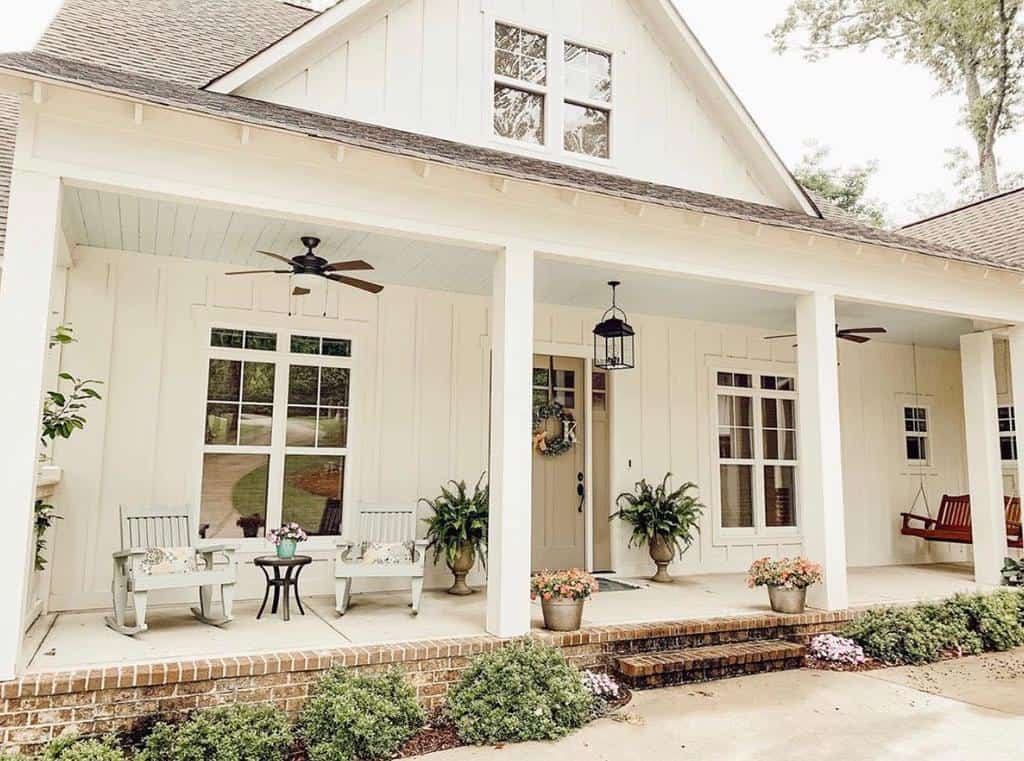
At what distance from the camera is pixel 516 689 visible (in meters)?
4.40

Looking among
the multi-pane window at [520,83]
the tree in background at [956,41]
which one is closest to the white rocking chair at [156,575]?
the multi-pane window at [520,83]

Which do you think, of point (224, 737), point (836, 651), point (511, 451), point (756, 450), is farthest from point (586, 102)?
→ point (224, 737)

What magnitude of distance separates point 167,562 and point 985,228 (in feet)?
35.1

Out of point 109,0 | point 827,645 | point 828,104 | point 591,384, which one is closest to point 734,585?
point 827,645

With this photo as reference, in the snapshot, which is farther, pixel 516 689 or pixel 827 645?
pixel 827 645

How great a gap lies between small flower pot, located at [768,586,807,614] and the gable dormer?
12.8 feet

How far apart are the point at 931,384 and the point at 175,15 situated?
10262 millimetres

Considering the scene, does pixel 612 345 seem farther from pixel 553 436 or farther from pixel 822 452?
pixel 822 452

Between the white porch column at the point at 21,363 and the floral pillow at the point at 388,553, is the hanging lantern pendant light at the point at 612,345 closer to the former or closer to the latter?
the floral pillow at the point at 388,553

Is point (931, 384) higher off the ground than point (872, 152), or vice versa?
point (872, 152)

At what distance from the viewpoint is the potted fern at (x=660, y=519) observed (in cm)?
767

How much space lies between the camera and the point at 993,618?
6.45 m

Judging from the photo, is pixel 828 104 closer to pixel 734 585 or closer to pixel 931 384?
pixel 931 384

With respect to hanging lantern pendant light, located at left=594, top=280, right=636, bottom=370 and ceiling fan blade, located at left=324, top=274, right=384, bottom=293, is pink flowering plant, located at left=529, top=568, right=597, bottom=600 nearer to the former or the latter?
ceiling fan blade, located at left=324, top=274, right=384, bottom=293
